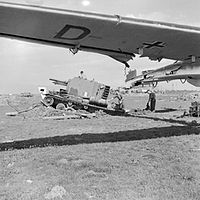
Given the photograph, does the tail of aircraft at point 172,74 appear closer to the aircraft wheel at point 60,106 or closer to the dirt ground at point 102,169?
the dirt ground at point 102,169

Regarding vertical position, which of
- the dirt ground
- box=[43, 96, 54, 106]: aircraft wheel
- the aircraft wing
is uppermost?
the aircraft wing

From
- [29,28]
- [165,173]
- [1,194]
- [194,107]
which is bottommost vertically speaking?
[1,194]

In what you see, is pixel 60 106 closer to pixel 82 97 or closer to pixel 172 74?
pixel 82 97

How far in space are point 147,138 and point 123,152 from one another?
2.46 meters

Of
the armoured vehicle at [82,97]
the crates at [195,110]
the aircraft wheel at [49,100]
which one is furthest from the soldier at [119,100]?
the crates at [195,110]

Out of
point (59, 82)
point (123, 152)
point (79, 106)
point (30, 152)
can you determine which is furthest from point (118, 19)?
point (59, 82)

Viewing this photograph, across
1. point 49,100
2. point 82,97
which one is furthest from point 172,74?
point 49,100

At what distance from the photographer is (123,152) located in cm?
796

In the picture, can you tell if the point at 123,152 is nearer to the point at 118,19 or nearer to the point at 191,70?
the point at 118,19

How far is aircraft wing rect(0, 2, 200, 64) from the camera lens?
6.25 m

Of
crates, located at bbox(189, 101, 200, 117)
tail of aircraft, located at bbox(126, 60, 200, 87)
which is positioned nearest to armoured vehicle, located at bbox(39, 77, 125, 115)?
tail of aircraft, located at bbox(126, 60, 200, 87)

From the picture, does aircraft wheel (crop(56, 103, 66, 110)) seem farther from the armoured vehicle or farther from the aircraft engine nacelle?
the aircraft engine nacelle

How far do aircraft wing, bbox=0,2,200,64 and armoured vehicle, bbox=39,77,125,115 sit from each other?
13021 millimetres

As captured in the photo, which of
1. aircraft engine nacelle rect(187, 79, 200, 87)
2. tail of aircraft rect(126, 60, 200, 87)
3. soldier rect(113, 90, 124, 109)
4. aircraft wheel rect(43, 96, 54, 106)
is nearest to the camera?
tail of aircraft rect(126, 60, 200, 87)
